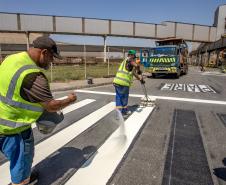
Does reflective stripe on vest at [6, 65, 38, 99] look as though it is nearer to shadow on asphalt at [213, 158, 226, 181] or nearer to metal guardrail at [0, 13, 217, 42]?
shadow on asphalt at [213, 158, 226, 181]

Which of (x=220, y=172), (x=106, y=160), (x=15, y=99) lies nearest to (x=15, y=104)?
(x=15, y=99)

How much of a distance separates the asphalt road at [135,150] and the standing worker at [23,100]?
0.86 metres

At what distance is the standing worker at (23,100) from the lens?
1.80 metres

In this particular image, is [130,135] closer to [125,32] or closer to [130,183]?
[130,183]

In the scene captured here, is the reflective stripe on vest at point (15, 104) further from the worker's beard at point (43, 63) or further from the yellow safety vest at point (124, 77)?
the yellow safety vest at point (124, 77)

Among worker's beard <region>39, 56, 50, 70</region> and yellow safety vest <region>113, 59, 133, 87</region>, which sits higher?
worker's beard <region>39, 56, 50, 70</region>

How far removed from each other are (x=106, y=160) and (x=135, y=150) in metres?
0.62

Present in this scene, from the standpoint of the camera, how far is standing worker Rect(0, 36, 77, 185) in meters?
1.80

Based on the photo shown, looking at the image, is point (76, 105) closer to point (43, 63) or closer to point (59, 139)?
point (59, 139)

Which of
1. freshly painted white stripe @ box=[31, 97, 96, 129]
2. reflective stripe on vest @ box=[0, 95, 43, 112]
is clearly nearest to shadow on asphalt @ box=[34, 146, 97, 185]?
reflective stripe on vest @ box=[0, 95, 43, 112]

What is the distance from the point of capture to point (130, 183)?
2.64 m

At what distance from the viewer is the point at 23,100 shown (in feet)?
6.10

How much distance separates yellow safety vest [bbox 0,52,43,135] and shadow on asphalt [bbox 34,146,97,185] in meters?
1.12

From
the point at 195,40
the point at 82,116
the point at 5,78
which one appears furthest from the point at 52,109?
the point at 195,40
